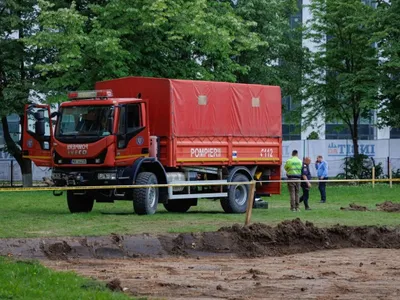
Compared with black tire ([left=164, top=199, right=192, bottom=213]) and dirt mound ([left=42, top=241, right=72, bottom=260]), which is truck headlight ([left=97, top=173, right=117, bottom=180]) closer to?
black tire ([left=164, top=199, right=192, bottom=213])

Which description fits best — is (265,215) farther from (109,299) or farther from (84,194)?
(109,299)

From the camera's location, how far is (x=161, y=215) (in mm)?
28438

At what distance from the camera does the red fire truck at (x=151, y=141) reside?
2791cm

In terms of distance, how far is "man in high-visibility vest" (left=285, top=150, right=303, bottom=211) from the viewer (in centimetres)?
3086

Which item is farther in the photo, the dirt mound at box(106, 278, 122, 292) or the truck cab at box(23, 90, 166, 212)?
the truck cab at box(23, 90, 166, 212)

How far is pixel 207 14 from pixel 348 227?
62.6 feet

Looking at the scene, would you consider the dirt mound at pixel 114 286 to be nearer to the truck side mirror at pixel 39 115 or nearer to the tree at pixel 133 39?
the truck side mirror at pixel 39 115

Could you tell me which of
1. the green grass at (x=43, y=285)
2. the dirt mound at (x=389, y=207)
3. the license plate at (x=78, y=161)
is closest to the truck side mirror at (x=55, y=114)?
the license plate at (x=78, y=161)

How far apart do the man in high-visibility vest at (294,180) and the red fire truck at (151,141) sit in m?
0.91

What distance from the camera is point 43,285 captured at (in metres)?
13.9

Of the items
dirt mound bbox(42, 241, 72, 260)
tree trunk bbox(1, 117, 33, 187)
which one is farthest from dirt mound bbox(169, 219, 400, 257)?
tree trunk bbox(1, 117, 33, 187)

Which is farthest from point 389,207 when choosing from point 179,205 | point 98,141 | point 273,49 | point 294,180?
point 273,49

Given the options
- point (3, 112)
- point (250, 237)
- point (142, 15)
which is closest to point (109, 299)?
point (250, 237)

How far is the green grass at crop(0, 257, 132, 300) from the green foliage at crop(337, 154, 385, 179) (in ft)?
127
